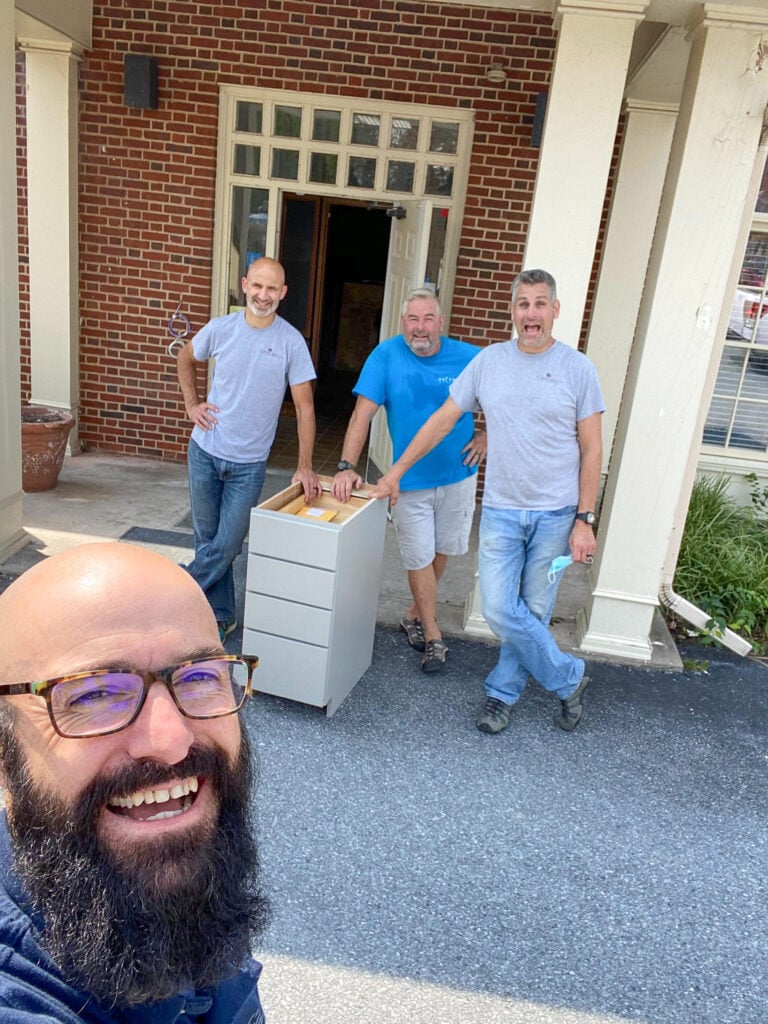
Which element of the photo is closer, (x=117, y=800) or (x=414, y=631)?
(x=117, y=800)

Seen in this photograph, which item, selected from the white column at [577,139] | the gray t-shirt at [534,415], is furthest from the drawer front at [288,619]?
the white column at [577,139]

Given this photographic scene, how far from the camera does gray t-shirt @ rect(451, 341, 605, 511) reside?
3428mm

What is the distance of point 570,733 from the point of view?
379 centimetres

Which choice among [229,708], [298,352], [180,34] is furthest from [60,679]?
[180,34]

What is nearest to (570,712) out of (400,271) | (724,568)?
(724,568)

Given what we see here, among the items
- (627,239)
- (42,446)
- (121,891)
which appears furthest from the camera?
(627,239)

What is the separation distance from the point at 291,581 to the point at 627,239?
421 centimetres

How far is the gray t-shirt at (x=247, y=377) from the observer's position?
12.9ft

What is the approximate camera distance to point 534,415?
3.45 m

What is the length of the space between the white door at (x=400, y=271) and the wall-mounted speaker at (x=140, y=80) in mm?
2008

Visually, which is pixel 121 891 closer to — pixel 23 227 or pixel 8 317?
pixel 8 317

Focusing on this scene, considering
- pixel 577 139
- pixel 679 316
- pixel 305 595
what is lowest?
pixel 305 595

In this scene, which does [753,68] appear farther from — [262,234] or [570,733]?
[262,234]

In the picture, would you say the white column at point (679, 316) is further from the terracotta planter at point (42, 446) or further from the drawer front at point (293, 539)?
the terracotta planter at point (42, 446)
